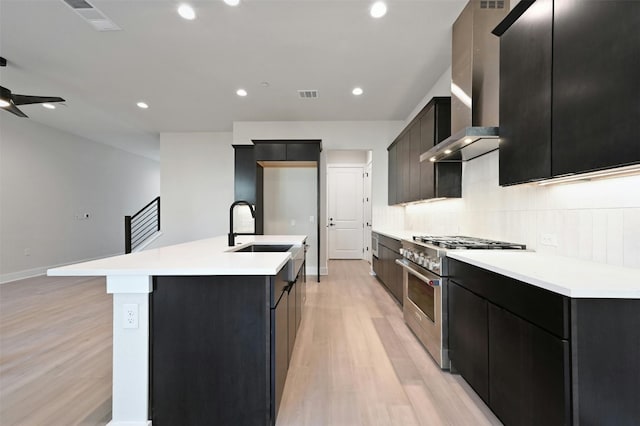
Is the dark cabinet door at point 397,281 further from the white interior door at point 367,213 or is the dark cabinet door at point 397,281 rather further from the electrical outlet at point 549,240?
the white interior door at point 367,213

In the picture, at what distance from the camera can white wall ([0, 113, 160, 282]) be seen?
505cm

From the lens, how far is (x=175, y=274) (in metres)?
1.38

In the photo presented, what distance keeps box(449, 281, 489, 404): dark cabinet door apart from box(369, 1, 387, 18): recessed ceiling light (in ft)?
7.94

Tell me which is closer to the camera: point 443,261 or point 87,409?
point 87,409

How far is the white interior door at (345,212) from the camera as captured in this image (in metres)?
7.44

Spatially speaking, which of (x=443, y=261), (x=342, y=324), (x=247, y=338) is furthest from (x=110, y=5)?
(x=342, y=324)

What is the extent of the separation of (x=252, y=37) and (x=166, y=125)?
393 cm

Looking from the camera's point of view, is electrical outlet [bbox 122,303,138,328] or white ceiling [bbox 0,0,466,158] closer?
electrical outlet [bbox 122,303,138,328]

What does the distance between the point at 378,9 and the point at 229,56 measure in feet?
5.84

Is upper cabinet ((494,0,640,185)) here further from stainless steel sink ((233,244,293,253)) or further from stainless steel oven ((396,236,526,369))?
stainless steel sink ((233,244,293,253))

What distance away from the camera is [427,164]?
3.28 m

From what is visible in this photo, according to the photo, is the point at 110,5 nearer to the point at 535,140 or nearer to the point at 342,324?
the point at 535,140

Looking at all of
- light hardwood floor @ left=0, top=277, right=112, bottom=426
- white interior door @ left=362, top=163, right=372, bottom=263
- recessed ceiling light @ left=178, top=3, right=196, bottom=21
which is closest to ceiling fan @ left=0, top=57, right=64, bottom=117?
recessed ceiling light @ left=178, top=3, right=196, bottom=21

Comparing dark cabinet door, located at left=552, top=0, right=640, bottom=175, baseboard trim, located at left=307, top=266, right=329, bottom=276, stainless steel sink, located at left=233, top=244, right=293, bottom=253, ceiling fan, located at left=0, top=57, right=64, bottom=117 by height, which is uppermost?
ceiling fan, located at left=0, top=57, right=64, bottom=117
